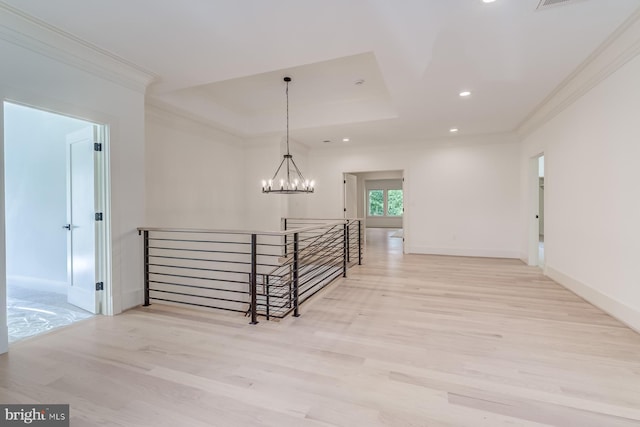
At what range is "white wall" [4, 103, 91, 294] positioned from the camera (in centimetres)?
389

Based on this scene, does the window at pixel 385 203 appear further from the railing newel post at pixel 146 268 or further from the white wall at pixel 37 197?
the white wall at pixel 37 197

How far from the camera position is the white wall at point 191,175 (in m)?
4.47

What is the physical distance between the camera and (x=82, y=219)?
3305 mm

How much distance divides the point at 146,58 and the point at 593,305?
565 centimetres

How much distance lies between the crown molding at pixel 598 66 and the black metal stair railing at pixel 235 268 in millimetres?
3354

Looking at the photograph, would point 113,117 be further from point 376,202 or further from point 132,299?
point 376,202

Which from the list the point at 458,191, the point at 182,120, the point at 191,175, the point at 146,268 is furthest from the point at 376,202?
the point at 146,268

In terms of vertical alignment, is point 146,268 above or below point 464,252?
above

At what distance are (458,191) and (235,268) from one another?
528cm

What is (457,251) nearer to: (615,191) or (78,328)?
(615,191)

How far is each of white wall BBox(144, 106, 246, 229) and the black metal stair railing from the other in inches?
13.6

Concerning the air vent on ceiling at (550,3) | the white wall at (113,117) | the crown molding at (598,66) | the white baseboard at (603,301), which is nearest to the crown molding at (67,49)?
the white wall at (113,117)


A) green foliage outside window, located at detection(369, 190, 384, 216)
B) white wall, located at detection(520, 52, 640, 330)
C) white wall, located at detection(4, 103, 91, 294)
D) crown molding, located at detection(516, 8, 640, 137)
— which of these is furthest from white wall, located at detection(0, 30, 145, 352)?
green foliage outside window, located at detection(369, 190, 384, 216)

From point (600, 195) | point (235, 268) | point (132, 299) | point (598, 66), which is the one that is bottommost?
point (235, 268)
